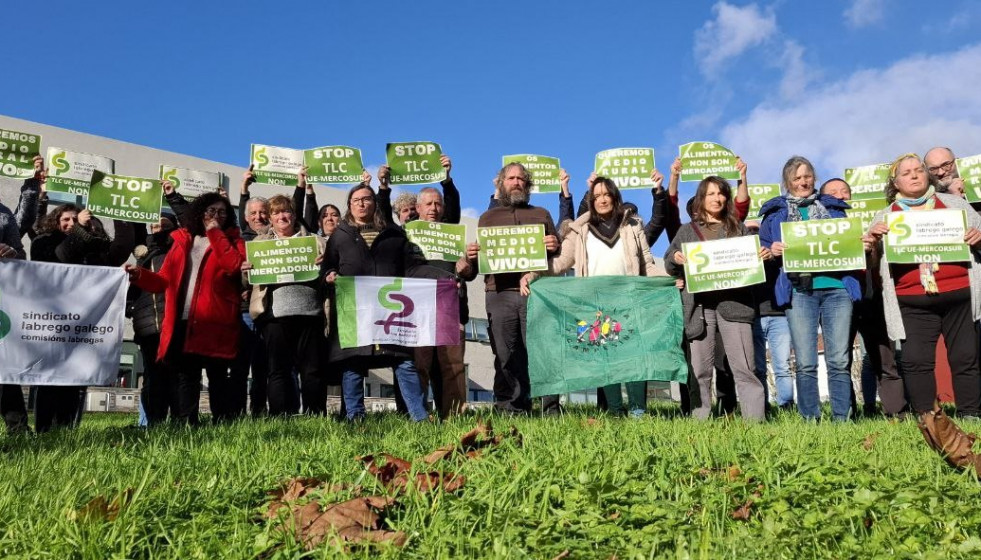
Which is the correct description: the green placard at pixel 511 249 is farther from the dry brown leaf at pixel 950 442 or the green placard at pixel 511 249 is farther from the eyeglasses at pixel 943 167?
the dry brown leaf at pixel 950 442

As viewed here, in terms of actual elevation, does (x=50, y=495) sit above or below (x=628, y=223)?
below

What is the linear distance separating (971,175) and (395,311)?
623 cm

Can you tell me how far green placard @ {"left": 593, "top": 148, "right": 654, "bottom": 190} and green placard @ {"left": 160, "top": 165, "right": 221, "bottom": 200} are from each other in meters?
5.16

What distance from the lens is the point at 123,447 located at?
4867 mm

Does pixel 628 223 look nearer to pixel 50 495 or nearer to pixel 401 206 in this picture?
pixel 401 206

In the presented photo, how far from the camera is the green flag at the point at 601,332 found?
24.7ft

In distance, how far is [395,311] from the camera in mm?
7453

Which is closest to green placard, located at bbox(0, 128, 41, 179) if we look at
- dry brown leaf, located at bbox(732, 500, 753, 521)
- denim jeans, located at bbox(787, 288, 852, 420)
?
denim jeans, located at bbox(787, 288, 852, 420)

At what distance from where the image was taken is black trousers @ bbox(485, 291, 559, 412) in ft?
26.1

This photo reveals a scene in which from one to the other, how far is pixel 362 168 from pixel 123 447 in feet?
19.0

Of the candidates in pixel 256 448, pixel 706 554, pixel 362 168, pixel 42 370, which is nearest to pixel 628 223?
pixel 362 168

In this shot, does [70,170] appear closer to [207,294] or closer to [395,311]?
[207,294]

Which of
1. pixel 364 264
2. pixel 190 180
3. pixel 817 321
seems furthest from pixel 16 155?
pixel 817 321

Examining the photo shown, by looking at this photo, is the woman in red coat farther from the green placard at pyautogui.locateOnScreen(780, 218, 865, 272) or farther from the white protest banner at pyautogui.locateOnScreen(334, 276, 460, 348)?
the green placard at pyautogui.locateOnScreen(780, 218, 865, 272)
